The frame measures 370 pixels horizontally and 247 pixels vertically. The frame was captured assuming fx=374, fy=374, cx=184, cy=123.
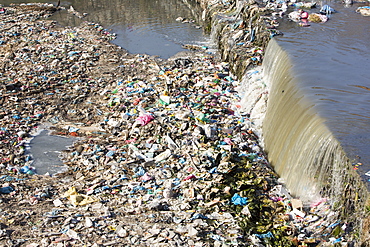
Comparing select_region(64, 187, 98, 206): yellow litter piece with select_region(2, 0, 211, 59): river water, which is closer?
select_region(64, 187, 98, 206): yellow litter piece

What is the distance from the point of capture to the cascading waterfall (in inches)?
185

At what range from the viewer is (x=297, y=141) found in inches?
230

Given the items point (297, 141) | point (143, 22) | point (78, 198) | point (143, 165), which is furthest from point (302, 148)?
point (143, 22)

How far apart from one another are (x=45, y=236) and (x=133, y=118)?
3.93 meters

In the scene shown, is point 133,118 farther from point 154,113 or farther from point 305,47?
point 305,47

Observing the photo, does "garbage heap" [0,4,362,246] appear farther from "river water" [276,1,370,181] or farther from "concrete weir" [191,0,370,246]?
"river water" [276,1,370,181]

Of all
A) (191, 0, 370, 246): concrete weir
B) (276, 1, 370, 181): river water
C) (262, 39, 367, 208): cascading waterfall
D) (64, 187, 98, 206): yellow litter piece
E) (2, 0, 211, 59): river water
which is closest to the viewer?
(191, 0, 370, 246): concrete weir

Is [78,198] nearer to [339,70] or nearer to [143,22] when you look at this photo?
[339,70]

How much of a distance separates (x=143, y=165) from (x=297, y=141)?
2712 mm

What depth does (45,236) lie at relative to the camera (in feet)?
15.9

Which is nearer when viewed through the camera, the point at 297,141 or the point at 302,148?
the point at 302,148

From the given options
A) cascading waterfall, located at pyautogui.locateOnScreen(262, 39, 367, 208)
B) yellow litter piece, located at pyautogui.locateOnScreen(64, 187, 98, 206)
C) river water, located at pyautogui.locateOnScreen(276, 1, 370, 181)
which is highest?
river water, located at pyautogui.locateOnScreen(276, 1, 370, 181)

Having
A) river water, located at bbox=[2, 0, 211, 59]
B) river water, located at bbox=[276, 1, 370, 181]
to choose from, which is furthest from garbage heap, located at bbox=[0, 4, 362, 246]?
river water, located at bbox=[2, 0, 211, 59]

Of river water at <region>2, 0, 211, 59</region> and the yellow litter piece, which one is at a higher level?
river water at <region>2, 0, 211, 59</region>
